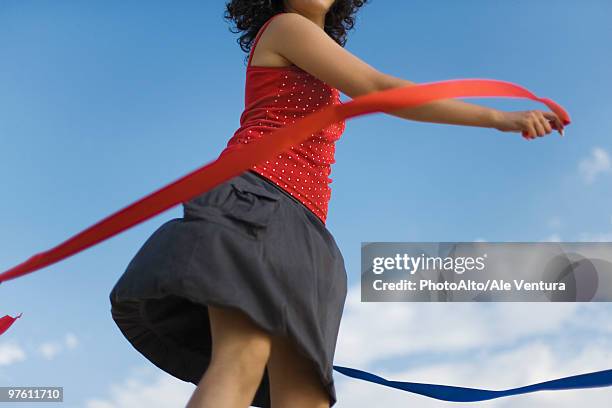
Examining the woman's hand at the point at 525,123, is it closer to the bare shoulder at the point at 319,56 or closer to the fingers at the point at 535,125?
the fingers at the point at 535,125

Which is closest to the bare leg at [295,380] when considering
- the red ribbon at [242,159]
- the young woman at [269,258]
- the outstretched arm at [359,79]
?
the young woman at [269,258]

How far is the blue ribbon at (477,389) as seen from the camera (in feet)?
5.99

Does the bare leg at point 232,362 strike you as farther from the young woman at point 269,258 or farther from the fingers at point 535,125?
the fingers at point 535,125

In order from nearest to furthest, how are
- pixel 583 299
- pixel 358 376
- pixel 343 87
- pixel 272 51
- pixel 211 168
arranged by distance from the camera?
pixel 211 168 → pixel 343 87 → pixel 272 51 → pixel 358 376 → pixel 583 299

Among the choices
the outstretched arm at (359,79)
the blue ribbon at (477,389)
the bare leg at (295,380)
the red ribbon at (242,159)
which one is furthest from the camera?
the blue ribbon at (477,389)

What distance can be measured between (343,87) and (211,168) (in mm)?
308

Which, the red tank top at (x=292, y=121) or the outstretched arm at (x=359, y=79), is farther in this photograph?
the red tank top at (x=292, y=121)

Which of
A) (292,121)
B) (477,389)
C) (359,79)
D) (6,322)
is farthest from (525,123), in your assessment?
(6,322)

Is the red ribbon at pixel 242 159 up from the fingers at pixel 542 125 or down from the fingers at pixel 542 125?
down

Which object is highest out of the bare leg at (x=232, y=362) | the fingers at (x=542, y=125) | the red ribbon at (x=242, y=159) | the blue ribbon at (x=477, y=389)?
the fingers at (x=542, y=125)

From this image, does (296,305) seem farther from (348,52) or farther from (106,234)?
(348,52)

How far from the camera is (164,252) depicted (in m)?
1.27

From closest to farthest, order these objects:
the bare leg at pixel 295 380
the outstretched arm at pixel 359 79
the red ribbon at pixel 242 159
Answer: the red ribbon at pixel 242 159
the outstretched arm at pixel 359 79
the bare leg at pixel 295 380

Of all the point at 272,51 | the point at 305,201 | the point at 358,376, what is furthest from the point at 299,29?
the point at 358,376
